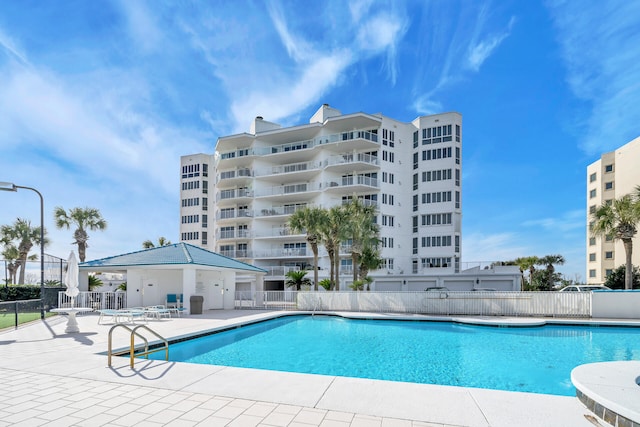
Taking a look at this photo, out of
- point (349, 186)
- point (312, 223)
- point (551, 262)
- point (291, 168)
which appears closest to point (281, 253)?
point (291, 168)

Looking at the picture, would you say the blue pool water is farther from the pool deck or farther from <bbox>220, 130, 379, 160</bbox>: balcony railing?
<bbox>220, 130, 379, 160</bbox>: balcony railing

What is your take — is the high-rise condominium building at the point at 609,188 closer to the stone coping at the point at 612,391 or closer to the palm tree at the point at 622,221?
the palm tree at the point at 622,221

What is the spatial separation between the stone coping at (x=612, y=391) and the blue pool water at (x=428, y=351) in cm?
211

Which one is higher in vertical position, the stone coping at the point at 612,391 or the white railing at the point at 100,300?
the stone coping at the point at 612,391

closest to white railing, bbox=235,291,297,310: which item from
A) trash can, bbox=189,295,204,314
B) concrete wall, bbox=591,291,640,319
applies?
trash can, bbox=189,295,204,314

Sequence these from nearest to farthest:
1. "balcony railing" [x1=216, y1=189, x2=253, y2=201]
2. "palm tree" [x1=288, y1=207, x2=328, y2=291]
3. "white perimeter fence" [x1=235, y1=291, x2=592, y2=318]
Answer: "white perimeter fence" [x1=235, y1=291, x2=592, y2=318]
"palm tree" [x1=288, y1=207, x2=328, y2=291]
"balcony railing" [x1=216, y1=189, x2=253, y2=201]

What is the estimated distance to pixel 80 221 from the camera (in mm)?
34438

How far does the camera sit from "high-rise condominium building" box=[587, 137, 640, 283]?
4220 centimetres

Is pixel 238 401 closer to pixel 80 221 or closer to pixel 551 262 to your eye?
pixel 80 221

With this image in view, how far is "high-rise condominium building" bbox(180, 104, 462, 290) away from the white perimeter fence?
1469cm

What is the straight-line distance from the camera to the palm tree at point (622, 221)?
22.4 meters

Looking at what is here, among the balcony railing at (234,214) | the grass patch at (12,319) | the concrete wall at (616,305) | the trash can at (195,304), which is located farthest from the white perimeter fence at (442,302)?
the balcony railing at (234,214)

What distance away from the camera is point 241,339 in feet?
42.6

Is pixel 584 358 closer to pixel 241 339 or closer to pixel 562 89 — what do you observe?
pixel 241 339
